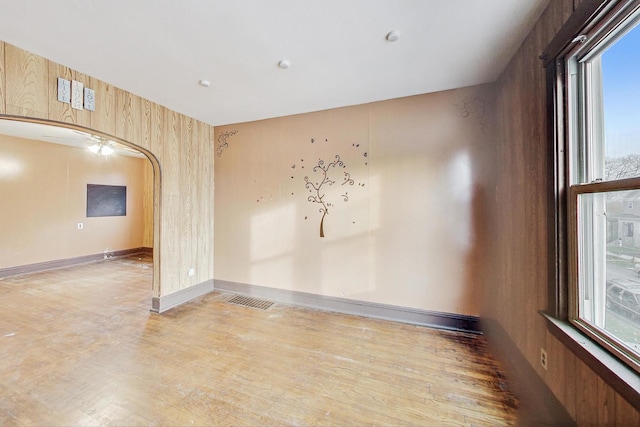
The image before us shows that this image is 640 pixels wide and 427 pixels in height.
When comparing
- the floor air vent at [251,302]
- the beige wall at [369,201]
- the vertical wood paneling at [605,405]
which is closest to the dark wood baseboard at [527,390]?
the vertical wood paneling at [605,405]

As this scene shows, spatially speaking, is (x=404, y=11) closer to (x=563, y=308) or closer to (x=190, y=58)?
(x=190, y=58)

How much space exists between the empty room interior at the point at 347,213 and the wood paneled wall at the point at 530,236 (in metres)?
0.02

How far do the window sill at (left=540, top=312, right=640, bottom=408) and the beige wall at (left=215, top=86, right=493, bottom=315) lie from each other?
1287mm

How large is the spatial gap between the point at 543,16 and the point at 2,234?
8.03m

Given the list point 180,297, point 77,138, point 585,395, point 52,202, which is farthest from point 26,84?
point 52,202

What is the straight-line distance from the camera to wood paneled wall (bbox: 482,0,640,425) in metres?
1.22

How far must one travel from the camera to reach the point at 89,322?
280cm

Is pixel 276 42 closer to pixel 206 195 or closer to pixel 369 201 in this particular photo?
pixel 369 201

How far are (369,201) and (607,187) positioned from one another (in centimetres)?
198

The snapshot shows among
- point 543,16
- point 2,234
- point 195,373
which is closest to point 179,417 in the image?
point 195,373

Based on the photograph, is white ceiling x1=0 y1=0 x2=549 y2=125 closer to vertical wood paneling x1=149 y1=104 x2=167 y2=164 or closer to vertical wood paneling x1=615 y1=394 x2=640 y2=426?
vertical wood paneling x1=149 y1=104 x2=167 y2=164

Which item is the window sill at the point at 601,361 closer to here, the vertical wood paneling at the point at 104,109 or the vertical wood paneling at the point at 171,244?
the vertical wood paneling at the point at 171,244

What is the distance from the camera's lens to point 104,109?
2.50 meters

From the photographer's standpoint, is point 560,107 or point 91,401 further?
point 91,401
